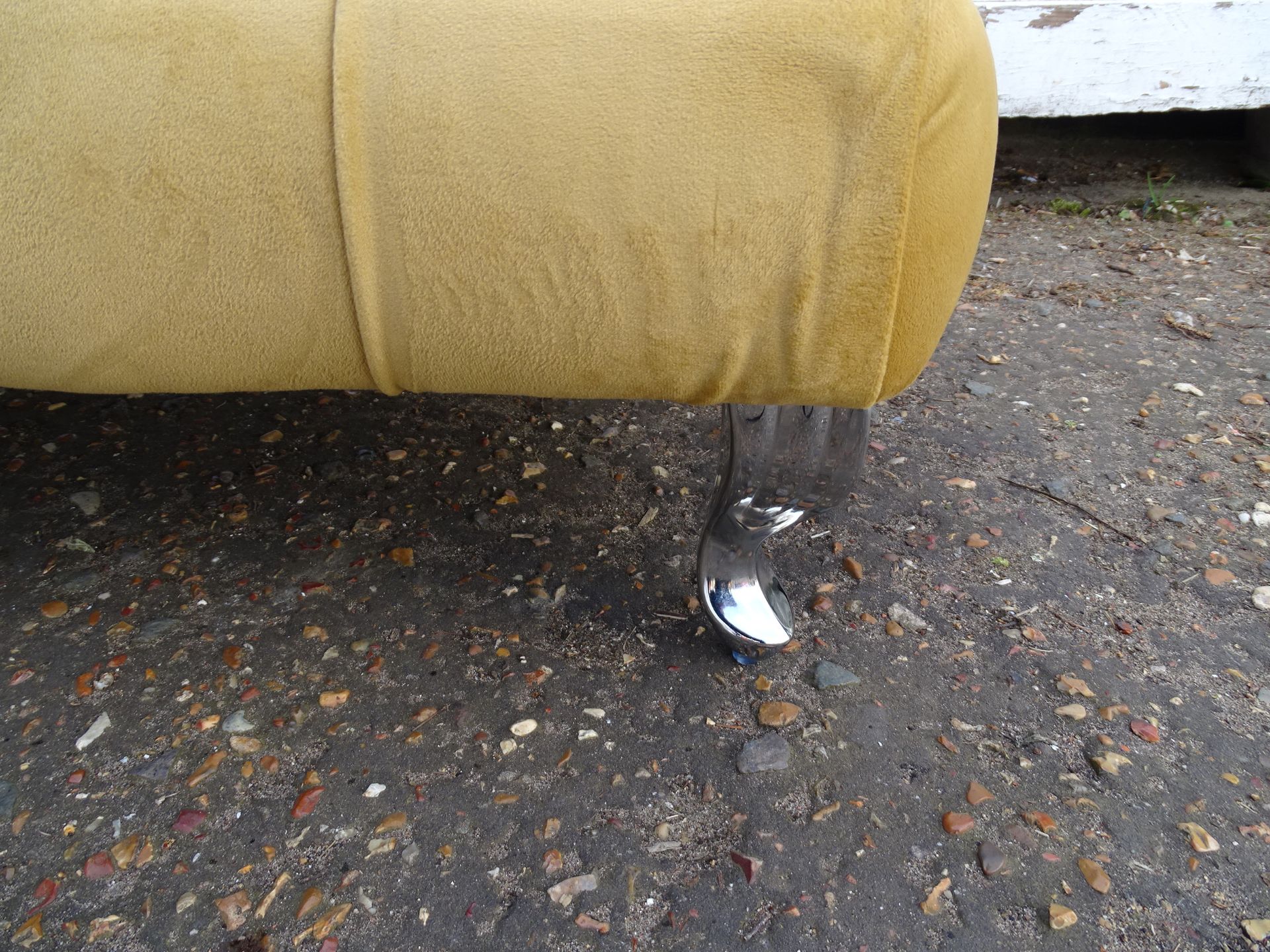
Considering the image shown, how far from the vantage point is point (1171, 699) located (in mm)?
980

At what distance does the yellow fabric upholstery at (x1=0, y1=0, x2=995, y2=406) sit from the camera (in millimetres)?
636

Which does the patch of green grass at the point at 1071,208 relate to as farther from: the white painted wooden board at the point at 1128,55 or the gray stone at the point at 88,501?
the gray stone at the point at 88,501

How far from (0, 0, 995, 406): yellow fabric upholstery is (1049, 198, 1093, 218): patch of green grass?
195 cm

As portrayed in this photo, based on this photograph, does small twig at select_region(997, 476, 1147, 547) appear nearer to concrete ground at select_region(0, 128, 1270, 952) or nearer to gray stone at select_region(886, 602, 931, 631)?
concrete ground at select_region(0, 128, 1270, 952)

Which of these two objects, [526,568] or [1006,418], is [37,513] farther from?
[1006,418]

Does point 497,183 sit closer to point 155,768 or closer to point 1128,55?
point 155,768

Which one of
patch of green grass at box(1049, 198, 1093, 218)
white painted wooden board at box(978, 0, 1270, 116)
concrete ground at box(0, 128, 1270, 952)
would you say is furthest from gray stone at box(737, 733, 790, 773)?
patch of green grass at box(1049, 198, 1093, 218)

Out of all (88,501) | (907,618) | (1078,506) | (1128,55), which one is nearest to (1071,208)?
(1128,55)

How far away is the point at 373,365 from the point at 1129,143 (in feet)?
8.96

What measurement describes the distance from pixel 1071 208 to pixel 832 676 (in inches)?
76.0

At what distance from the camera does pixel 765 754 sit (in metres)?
0.90

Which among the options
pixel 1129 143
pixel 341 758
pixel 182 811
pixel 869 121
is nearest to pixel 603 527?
pixel 341 758

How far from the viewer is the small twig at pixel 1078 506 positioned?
1.23 meters

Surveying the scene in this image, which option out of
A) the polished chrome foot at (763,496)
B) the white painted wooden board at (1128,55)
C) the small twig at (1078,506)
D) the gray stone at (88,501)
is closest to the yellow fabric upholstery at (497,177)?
the polished chrome foot at (763,496)
